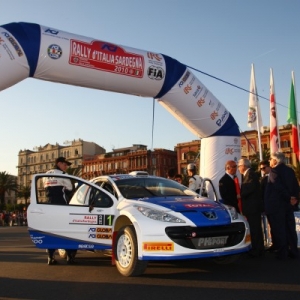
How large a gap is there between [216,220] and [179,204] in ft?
1.95

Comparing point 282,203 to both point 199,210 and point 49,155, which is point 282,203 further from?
point 49,155

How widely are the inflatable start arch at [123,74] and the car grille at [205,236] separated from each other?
5126mm

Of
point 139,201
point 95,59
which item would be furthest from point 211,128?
point 139,201

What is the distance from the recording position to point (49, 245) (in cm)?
720

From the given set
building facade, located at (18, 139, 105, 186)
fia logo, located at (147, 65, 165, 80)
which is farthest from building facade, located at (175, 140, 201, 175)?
fia logo, located at (147, 65, 165, 80)

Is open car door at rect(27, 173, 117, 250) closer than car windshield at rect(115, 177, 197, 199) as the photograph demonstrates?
Yes

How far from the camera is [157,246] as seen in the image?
5.82m

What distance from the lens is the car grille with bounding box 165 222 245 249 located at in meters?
5.80

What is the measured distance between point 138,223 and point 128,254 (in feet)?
1.74

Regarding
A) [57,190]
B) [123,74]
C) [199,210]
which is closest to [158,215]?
[199,210]

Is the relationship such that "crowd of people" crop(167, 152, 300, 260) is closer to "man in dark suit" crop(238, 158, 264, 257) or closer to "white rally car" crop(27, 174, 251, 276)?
"man in dark suit" crop(238, 158, 264, 257)

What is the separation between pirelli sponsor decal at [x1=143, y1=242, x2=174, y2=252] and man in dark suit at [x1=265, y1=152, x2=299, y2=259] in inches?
108

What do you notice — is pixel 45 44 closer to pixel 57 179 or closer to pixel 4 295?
pixel 57 179

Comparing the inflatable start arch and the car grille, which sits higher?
the inflatable start arch
